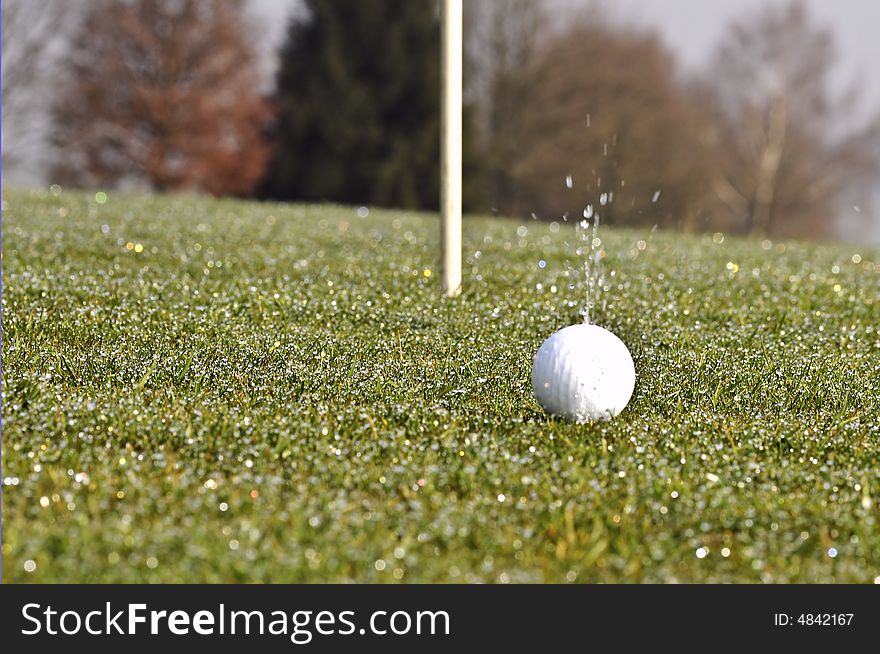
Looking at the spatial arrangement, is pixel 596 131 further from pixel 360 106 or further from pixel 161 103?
pixel 161 103

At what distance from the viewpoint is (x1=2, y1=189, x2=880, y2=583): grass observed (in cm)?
492

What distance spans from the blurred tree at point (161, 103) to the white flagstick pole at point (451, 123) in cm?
2922

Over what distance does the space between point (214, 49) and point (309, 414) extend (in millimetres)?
36309

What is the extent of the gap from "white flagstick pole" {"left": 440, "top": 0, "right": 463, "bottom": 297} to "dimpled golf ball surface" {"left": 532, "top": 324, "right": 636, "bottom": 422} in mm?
3459

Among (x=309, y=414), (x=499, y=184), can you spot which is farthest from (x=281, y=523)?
(x=499, y=184)

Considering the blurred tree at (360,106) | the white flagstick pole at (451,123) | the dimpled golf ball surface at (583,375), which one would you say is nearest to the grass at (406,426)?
the dimpled golf ball surface at (583,375)

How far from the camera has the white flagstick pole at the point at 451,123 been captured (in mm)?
9750

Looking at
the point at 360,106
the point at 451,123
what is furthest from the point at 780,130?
the point at 451,123

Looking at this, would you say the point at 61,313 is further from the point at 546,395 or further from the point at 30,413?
the point at 546,395

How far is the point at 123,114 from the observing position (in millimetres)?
38469

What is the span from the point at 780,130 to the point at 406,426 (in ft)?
129

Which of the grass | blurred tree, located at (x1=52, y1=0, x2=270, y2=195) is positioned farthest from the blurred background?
the grass

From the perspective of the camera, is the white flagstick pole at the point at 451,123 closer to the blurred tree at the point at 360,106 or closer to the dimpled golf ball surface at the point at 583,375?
the dimpled golf ball surface at the point at 583,375

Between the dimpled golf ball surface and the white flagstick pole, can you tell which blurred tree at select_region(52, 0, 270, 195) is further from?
the dimpled golf ball surface
